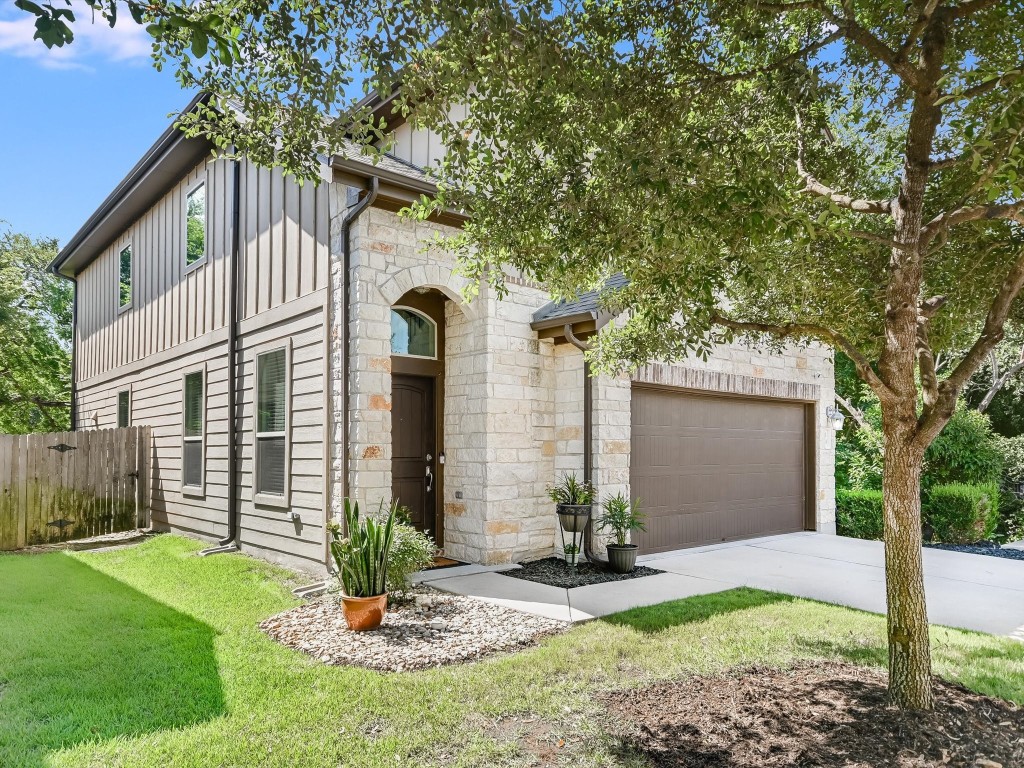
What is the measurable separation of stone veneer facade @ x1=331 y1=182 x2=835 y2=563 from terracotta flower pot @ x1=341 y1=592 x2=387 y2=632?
5.24 ft

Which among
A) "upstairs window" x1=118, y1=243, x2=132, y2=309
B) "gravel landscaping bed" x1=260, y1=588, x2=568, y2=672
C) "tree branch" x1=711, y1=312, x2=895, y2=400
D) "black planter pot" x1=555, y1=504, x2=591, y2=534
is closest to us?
"tree branch" x1=711, y1=312, x2=895, y2=400

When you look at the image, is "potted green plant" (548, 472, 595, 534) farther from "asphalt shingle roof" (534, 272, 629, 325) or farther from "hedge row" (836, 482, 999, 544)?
"hedge row" (836, 482, 999, 544)

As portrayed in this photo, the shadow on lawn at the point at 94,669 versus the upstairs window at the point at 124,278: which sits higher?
the upstairs window at the point at 124,278

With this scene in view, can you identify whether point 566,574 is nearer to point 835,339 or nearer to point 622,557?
point 622,557

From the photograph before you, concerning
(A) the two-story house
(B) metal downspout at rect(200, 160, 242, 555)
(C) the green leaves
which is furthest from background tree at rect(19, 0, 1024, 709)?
(B) metal downspout at rect(200, 160, 242, 555)

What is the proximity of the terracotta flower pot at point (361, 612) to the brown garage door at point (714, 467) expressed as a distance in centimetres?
374

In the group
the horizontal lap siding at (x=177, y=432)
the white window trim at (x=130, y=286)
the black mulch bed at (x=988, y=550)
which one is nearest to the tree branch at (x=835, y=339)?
the black mulch bed at (x=988, y=550)

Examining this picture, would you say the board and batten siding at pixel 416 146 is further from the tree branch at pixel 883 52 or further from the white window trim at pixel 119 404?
the white window trim at pixel 119 404

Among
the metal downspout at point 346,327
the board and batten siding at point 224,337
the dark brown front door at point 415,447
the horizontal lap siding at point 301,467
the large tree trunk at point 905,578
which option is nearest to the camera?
the large tree trunk at point 905,578

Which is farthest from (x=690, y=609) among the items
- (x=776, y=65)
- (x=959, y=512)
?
(x=959, y=512)

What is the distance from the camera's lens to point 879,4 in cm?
333

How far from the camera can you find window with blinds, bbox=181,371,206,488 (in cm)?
945

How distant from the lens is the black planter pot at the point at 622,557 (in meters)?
6.87

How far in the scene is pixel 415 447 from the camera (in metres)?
7.71
